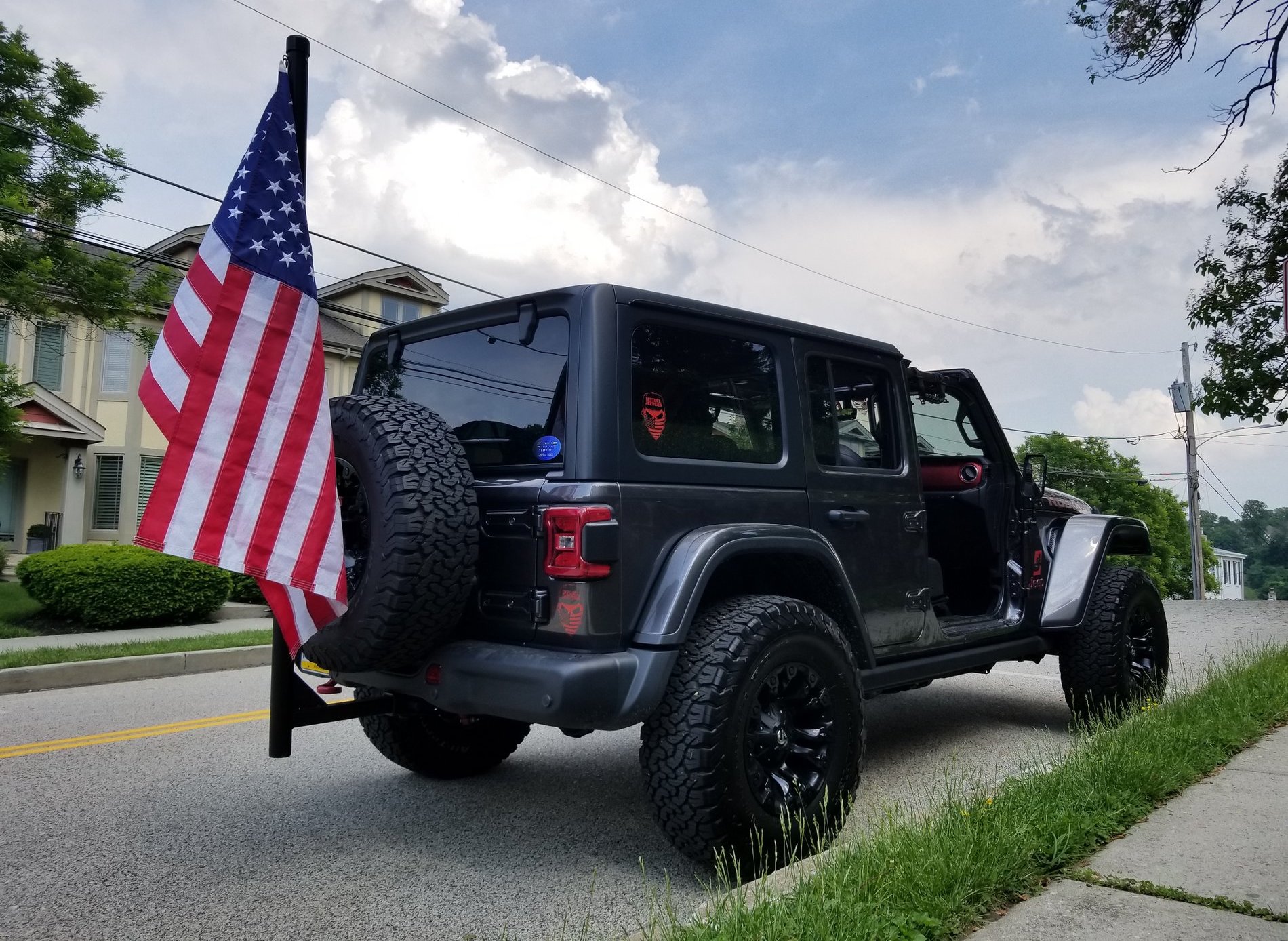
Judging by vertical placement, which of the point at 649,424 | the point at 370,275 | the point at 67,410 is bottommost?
the point at 649,424

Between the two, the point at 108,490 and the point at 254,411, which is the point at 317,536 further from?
the point at 108,490

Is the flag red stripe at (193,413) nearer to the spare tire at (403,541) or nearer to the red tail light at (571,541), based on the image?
the spare tire at (403,541)

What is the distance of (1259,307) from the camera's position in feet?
50.1

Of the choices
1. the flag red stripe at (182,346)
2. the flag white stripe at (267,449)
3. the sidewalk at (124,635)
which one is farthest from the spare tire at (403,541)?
the sidewalk at (124,635)

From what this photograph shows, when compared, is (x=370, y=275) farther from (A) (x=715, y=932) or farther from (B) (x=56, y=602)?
(A) (x=715, y=932)

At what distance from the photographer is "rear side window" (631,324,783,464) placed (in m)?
3.62

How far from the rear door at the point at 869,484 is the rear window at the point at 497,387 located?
1167 millimetres

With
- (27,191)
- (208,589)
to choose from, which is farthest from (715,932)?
(27,191)

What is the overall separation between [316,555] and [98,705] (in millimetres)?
4958

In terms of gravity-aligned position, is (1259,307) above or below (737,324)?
above

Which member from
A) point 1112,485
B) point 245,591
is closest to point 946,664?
point 245,591

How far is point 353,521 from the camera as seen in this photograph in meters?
3.63

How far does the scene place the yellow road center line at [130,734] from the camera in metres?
5.57

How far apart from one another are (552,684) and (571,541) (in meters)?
0.47
